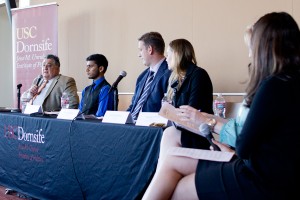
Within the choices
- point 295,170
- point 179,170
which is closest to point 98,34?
point 179,170

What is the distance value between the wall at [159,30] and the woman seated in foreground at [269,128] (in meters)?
1.75

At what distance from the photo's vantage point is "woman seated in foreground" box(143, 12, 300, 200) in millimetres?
1087

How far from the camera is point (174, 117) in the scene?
1.54 metres

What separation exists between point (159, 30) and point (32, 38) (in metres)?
1.70

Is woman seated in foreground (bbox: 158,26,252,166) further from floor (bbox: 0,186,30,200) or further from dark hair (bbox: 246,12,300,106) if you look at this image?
floor (bbox: 0,186,30,200)

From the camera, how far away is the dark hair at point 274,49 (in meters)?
1.13

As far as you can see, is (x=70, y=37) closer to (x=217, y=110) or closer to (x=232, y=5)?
(x=232, y=5)

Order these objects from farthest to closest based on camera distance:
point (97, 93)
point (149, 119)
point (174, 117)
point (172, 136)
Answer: point (97, 93), point (149, 119), point (172, 136), point (174, 117)

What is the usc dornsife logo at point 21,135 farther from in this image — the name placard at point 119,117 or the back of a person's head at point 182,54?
the back of a person's head at point 182,54

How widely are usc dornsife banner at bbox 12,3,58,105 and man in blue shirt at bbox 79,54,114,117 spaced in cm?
131

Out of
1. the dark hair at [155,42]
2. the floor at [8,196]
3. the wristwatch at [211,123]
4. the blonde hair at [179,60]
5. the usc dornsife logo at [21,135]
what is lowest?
the floor at [8,196]

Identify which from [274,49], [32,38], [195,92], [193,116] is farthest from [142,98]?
[32,38]

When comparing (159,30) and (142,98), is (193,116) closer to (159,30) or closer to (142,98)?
(142,98)

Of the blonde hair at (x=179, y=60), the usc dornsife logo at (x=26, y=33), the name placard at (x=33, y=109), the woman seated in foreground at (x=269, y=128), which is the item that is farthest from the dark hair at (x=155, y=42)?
the usc dornsife logo at (x=26, y=33)
